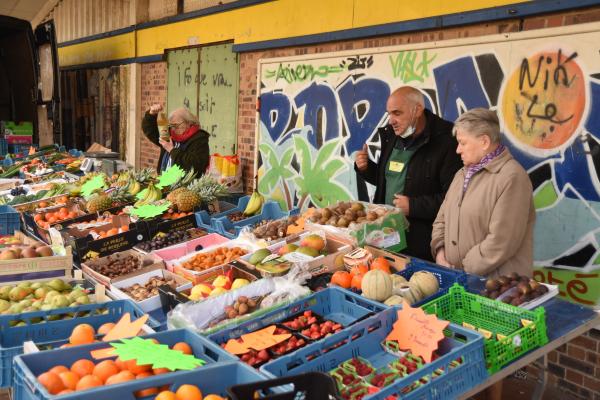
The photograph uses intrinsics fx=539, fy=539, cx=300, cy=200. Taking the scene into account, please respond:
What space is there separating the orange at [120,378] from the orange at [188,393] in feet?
0.58

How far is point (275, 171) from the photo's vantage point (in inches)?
285

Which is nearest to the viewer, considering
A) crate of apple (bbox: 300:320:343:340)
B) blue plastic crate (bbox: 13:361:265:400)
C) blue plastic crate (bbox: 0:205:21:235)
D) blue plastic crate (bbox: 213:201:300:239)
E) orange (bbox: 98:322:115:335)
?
blue plastic crate (bbox: 13:361:265:400)

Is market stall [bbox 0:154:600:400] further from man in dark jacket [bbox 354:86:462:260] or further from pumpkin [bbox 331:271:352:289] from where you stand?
man in dark jacket [bbox 354:86:462:260]

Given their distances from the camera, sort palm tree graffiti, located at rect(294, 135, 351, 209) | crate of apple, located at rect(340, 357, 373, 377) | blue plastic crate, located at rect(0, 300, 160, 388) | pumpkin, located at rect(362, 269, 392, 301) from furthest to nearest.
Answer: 1. palm tree graffiti, located at rect(294, 135, 351, 209)
2. pumpkin, located at rect(362, 269, 392, 301)
3. blue plastic crate, located at rect(0, 300, 160, 388)
4. crate of apple, located at rect(340, 357, 373, 377)

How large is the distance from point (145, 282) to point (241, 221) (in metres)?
1.25

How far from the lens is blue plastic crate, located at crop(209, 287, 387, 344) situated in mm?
2309

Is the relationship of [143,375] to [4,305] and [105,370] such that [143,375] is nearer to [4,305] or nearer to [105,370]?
[105,370]

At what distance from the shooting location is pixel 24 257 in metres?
3.17

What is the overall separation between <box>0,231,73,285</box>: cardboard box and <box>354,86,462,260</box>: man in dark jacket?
2141mm

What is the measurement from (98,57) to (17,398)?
11.8 meters

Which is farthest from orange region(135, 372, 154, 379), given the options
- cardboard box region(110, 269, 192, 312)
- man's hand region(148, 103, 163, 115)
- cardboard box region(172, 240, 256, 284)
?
man's hand region(148, 103, 163, 115)

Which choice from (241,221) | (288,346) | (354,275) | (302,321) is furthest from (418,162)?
(288,346)

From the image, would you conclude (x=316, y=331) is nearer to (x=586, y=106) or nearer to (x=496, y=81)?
(x=586, y=106)

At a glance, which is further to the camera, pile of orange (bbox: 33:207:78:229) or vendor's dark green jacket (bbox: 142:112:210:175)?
vendor's dark green jacket (bbox: 142:112:210:175)
